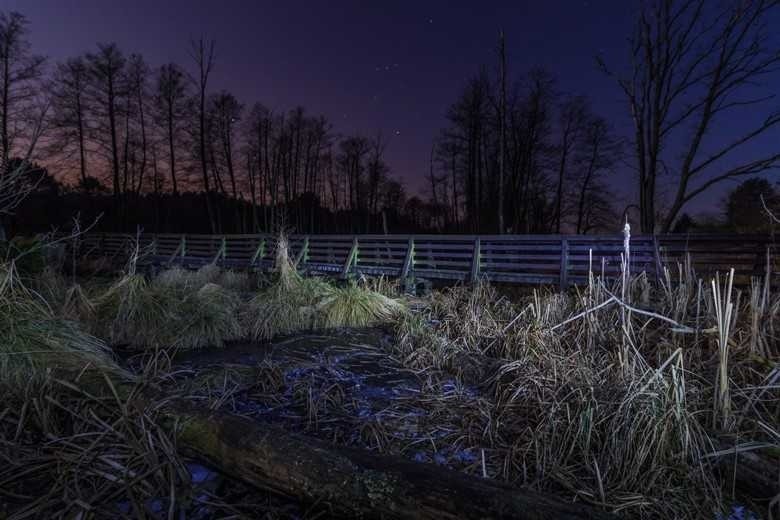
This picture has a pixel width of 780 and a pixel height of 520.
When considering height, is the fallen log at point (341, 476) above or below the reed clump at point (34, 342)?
below

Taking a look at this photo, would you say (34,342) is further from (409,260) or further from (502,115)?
(502,115)

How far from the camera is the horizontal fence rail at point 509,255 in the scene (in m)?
6.14

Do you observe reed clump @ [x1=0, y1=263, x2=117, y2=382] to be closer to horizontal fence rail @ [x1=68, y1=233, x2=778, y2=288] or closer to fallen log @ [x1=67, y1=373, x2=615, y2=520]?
fallen log @ [x1=67, y1=373, x2=615, y2=520]

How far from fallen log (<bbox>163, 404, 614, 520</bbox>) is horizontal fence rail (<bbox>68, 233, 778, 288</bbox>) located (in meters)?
3.32

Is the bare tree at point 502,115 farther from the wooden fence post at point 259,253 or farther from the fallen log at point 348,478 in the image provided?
the fallen log at point 348,478

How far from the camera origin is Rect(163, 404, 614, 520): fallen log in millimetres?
1295

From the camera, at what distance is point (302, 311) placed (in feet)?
19.9

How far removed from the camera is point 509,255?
26.4ft

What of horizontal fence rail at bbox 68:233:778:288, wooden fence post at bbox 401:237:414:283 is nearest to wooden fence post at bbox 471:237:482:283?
horizontal fence rail at bbox 68:233:778:288

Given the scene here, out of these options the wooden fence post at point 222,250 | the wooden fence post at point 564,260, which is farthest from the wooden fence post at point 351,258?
the wooden fence post at point 222,250

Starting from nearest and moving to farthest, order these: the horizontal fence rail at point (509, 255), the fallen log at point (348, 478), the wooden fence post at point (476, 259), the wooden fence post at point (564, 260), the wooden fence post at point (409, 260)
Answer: the fallen log at point (348, 478) < the horizontal fence rail at point (509, 255) < the wooden fence post at point (564, 260) < the wooden fence post at point (476, 259) < the wooden fence post at point (409, 260)

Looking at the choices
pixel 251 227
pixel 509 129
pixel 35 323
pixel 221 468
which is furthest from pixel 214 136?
pixel 221 468

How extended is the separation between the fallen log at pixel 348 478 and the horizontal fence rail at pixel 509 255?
10.9 feet

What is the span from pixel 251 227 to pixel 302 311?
26066mm
